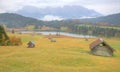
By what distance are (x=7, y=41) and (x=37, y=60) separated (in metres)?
35.1

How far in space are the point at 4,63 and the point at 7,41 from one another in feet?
125

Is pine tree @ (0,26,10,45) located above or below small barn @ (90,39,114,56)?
above

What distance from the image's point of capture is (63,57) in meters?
52.5

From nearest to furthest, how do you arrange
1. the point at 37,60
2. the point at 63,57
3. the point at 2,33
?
1. the point at 37,60
2. the point at 63,57
3. the point at 2,33

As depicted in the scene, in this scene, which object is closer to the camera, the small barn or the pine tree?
the small barn

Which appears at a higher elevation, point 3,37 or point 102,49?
point 3,37

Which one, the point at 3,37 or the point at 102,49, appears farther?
the point at 3,37

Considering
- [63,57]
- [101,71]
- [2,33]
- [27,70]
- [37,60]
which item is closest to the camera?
[27,70]

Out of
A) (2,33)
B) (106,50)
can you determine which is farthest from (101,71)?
(2,33)

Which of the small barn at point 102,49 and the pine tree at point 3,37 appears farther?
the pine tree at point 3,37

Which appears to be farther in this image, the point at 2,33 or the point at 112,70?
the point at 2,33

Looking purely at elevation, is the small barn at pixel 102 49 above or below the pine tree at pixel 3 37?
below

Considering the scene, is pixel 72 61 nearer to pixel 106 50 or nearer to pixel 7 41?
pixel 106 50

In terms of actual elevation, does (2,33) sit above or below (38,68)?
above
